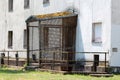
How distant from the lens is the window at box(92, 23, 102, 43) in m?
25.4

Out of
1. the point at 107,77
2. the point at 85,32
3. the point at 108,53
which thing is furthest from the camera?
the point at 85,32

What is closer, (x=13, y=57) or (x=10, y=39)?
(x=13, y=57)

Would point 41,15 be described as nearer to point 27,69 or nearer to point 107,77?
point 27,69

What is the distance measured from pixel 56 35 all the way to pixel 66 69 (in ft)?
10.9

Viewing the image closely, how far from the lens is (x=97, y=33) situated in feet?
84.1

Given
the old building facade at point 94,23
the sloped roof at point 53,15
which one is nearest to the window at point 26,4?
the old building facade at point 94,23

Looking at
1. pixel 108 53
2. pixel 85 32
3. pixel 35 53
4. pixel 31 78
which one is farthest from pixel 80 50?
pixel 31 78

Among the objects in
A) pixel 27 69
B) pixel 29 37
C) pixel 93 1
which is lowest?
pixel 27 69

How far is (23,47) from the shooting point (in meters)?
34.2

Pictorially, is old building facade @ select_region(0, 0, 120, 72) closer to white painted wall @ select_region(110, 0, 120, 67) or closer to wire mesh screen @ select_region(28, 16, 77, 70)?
white painted wall @ select_region(110, 0, 120, 67)

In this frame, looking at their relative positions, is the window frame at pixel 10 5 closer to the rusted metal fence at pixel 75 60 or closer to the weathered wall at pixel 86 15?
the weathered wall at pixel 86 15

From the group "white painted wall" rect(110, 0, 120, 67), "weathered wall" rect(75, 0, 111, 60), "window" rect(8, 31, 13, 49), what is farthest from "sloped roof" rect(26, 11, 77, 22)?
"window" rect(8, 31, 13, 49)

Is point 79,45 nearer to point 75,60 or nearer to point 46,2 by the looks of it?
point 75,60

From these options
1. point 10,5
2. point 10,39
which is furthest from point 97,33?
point 10,5
